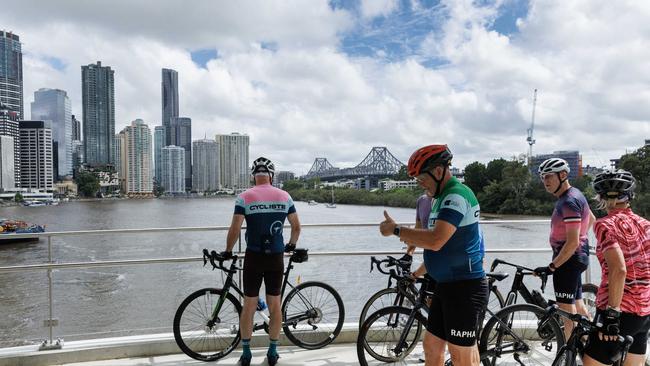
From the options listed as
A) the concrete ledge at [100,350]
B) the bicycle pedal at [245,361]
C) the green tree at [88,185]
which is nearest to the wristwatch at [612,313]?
the bicycle pedal at [245,361]

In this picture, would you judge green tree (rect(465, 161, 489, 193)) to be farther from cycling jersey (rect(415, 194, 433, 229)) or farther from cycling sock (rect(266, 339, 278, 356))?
cycling sock (rect(266, 339, 278, 356))

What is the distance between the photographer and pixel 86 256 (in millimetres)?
29266

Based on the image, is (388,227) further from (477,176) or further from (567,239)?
(477,176)

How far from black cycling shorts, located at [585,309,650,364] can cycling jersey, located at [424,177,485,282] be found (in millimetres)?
583

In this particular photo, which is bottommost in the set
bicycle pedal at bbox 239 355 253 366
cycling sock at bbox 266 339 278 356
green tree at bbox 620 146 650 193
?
bicycle pedal at bbox 239 355 253 366

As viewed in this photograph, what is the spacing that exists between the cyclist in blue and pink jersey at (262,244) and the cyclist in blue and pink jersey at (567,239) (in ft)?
6.20

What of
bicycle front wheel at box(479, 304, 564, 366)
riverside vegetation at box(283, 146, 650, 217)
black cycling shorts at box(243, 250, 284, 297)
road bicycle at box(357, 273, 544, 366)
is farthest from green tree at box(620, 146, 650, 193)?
black cycling shorts at box(243, 250, 284, 297)

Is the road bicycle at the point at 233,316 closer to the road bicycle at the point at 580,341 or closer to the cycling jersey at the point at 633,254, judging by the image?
the road bicycle at the point at 580,341

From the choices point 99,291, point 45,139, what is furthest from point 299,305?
point 45,139

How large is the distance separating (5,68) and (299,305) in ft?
690

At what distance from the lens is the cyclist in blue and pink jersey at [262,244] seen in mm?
3463

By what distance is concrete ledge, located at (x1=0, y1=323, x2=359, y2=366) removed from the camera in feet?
11.8

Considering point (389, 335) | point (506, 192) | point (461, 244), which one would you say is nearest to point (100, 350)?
point (389, 335)

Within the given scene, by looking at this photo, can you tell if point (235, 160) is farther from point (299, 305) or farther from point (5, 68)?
point (5, 68)
